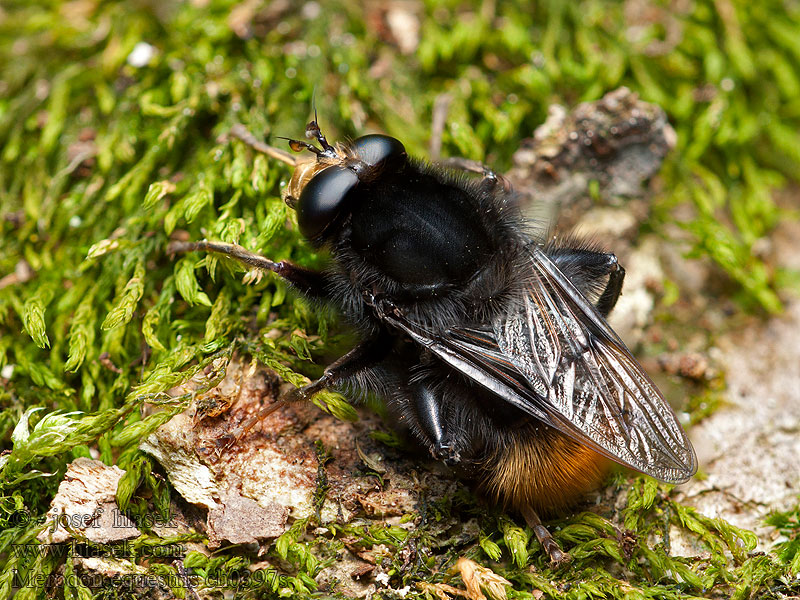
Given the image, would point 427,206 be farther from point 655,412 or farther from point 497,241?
point 655,412

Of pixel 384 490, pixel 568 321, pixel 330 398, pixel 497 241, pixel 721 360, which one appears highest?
pixel 497 241

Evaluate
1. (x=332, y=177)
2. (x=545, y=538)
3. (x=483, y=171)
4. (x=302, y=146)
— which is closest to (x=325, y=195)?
(x=332, y=177)

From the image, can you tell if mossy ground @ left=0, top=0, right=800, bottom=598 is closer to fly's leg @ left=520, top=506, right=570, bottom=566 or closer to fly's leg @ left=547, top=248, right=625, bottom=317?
fly's leg @ left=520, top=506, right=570, bottom=566

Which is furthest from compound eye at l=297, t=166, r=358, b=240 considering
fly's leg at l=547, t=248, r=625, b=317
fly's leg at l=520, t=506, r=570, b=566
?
fly's leg at l=520, t=506, r=570, b=566

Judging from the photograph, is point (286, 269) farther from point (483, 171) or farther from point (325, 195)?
point (483, 171)

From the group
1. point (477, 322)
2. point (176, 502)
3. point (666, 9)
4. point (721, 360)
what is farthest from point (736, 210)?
point (176, 502)

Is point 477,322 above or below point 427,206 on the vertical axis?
below
